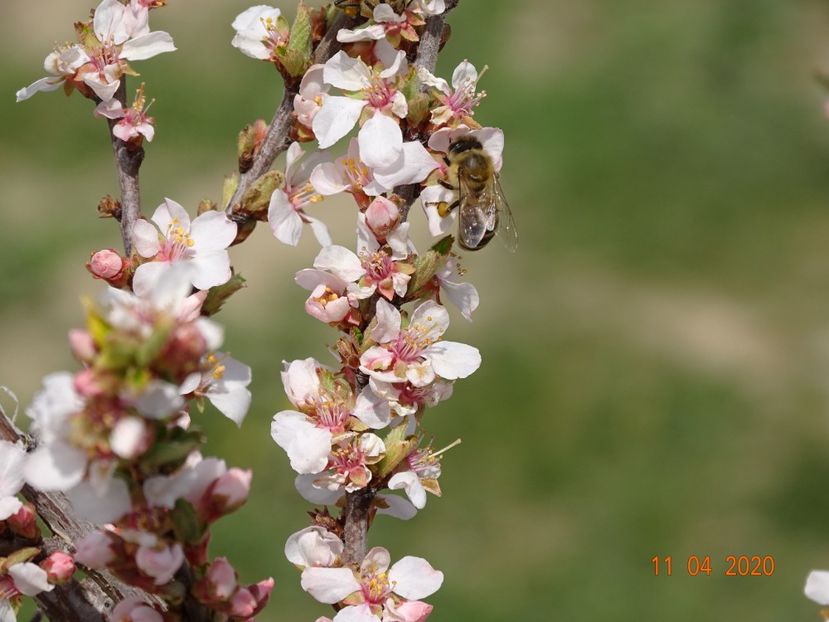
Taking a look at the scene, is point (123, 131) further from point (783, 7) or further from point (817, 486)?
point (783, 7)

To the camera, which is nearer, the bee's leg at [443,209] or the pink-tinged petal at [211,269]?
the pink-tinged petal at [211,269]

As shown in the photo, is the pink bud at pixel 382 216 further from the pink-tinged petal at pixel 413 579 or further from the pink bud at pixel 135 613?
the pink bud at pixel 135 613

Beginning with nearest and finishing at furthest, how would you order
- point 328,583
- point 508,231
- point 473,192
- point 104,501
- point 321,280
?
point 104,501 → point 328,583 → point 321,280 → point 473,192 → point 508,231

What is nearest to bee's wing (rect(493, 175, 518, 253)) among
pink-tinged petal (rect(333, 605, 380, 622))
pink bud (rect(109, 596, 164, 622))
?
pink-tinged petal (rect(333, 605, 380, 622))

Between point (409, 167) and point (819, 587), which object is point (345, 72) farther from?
point (819, 587)
